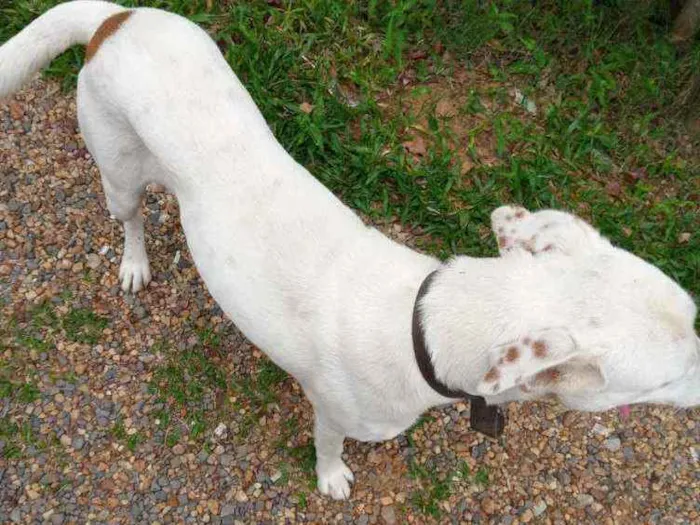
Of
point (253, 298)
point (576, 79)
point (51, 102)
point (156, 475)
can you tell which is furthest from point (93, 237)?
point (576, 79)

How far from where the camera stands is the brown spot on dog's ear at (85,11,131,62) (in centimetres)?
296

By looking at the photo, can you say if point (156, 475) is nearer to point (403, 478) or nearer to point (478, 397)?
point (403, 478)

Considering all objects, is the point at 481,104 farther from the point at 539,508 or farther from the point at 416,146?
the point at 539,508

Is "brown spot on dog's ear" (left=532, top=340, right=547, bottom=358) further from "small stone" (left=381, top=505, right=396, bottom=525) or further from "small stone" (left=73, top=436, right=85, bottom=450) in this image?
"small stone" (left=73, top=436, right=85, bottom=450)

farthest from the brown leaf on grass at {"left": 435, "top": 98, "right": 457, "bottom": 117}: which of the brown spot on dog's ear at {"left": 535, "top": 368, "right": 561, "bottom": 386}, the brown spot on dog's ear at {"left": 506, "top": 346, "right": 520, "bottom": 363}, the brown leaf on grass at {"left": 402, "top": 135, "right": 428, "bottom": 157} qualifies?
the brown spot on dog's ear at {"left": 506, "top": 346, "right": 520, "bottom": 363}

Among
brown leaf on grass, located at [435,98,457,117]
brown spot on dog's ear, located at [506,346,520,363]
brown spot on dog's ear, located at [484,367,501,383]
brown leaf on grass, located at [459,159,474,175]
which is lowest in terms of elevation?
brown leaf on grass, located at [459,159,474,175]

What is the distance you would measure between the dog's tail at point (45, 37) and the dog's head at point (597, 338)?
244 cm

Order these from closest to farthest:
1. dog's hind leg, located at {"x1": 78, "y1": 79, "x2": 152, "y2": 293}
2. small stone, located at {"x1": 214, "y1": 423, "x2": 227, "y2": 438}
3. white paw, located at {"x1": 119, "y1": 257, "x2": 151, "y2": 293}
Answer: dog's hind leg, located at {"x1": 78, "y1": 79, "x2": 152, "y2": 293} → small stone, located at {"x1": 214, "y1": 423, "x2": 227, "y2": 438} → white paw, located at {"x1": 119, "y1": 257, "x2": 151, "y2": 293}

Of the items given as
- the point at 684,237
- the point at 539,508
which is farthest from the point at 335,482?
the point at 684,237

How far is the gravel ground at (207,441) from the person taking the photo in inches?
141

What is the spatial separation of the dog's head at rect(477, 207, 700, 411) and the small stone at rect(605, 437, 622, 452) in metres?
1.58

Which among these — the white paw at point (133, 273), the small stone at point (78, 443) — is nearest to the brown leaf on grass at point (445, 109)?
the white paw at point (133, 273)

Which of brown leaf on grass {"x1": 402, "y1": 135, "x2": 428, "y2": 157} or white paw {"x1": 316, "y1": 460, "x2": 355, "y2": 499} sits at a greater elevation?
brown leaf on grass {"x1": 402, "y1": 135, "x2": 428, "y2": 157}

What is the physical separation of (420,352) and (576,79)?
332 cm
